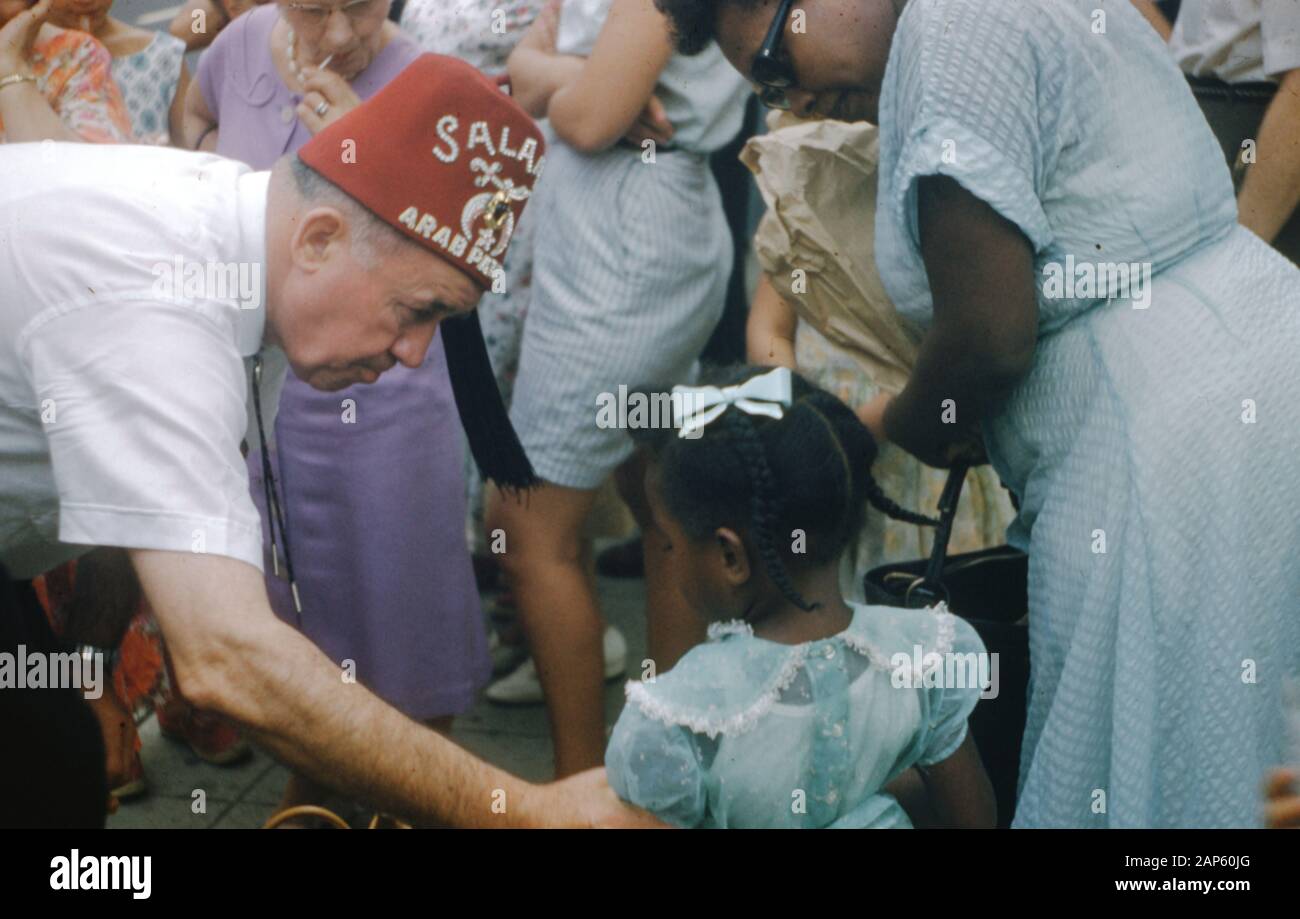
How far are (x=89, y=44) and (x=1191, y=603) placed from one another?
2.21m

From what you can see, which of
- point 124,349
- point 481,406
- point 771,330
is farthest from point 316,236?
point 771,330

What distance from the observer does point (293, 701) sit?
148cm

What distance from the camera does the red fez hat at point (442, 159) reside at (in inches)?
72.7

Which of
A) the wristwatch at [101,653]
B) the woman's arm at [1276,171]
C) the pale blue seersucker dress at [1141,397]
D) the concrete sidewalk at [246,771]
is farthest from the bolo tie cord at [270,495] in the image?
the woman's arm at [1276,171]

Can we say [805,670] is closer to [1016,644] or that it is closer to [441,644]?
[1016,644]

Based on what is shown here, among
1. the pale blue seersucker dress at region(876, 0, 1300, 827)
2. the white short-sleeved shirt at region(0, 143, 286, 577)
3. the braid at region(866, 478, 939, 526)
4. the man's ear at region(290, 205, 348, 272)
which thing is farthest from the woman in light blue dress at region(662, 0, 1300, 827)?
the white short-sleeved shirt at region(0, 143, 286, 577)

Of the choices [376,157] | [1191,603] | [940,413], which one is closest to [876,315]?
[940,413]

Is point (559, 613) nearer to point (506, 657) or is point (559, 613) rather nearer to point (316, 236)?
point (506, 657)

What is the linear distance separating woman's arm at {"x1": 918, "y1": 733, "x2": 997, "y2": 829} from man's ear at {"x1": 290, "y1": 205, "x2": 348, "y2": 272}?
1037 mm

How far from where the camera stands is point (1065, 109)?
1.79 m

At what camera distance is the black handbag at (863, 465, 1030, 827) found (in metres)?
2.14

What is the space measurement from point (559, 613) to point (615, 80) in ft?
3.32

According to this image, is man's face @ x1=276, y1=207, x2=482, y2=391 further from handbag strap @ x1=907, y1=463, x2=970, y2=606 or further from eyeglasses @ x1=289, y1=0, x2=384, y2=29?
eyeglasses @ x1=289, y1=0, x2=384, y2=29
